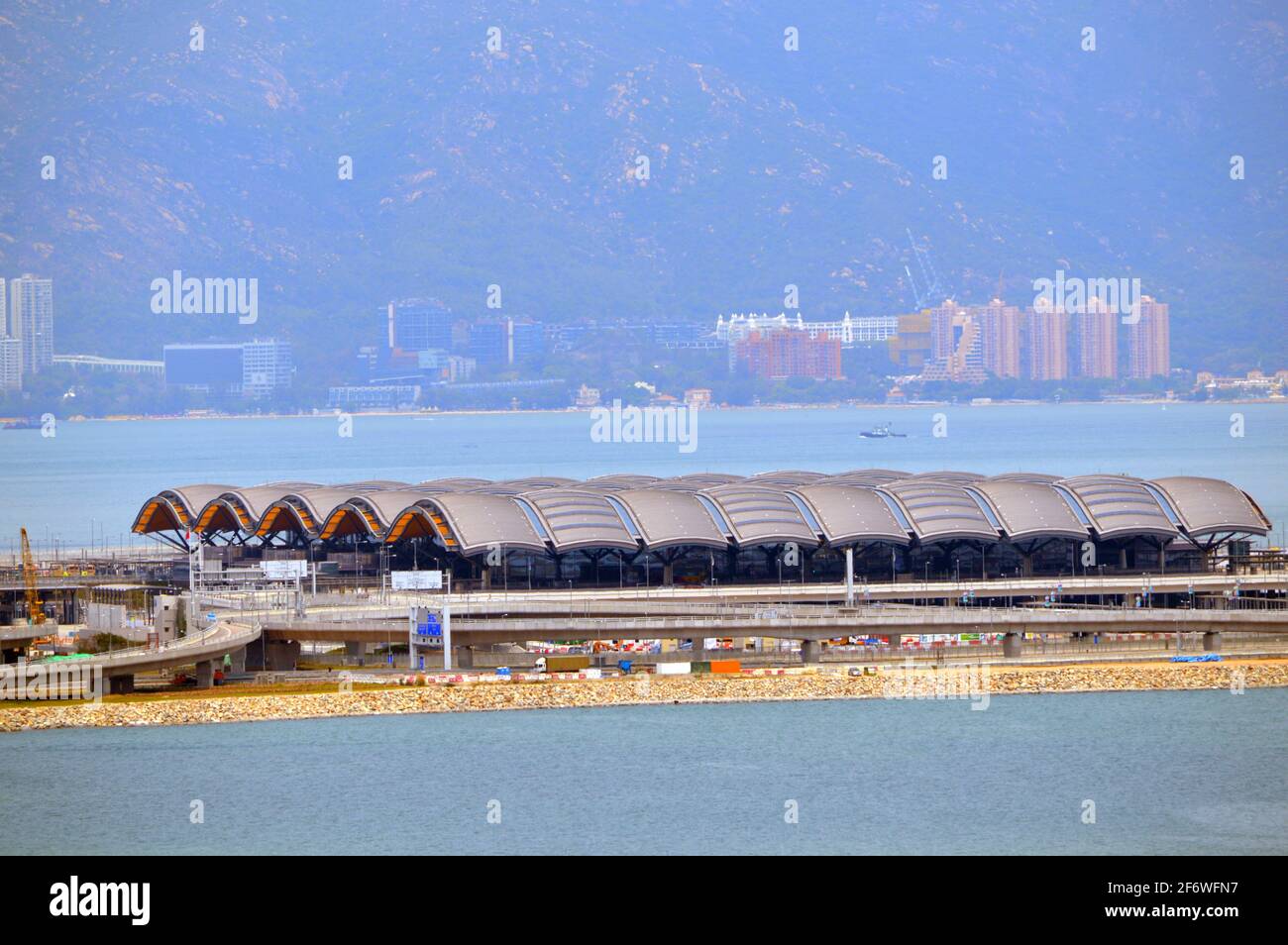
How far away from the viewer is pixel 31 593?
7650 centimetres

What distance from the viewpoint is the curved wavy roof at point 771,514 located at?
241 feet

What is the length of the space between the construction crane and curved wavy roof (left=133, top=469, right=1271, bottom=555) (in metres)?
6.24

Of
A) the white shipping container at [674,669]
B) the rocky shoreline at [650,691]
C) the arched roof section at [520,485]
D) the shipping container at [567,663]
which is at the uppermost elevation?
the arched roof section at [520,485]

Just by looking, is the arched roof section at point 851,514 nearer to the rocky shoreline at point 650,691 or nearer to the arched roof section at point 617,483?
the arched roof section at point 617,483

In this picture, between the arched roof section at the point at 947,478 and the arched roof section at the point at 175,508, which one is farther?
the arched roof section at the point at 175,508

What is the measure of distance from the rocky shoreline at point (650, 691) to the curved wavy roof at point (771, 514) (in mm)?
12292

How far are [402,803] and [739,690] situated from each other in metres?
14.3

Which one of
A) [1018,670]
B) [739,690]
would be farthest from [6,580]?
[1018,670]

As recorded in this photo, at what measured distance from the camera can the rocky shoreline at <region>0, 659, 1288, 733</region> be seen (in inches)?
2190

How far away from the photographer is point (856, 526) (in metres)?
74.4

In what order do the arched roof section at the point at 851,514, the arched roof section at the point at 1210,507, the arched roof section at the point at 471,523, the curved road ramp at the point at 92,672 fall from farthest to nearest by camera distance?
1. the arched roof section at the point at 1210,507
2. the arched roof section at the point at 851,514
3. the arched roof section at the point at 471,523
4. the curved road ramp at the point at 92,672

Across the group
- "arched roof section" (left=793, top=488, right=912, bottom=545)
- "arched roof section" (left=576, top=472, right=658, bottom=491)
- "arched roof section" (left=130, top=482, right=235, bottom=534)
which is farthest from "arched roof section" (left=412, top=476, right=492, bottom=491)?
"arched roof section" (left=793, top=488, right=912, bottom=545)

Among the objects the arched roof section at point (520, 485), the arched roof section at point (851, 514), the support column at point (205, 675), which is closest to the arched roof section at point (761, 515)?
the arched roof section at point (851, 514)
